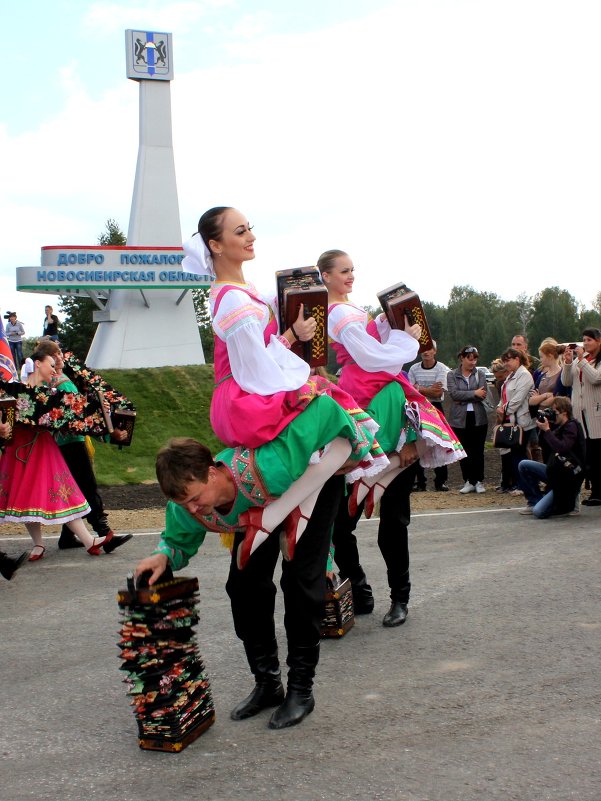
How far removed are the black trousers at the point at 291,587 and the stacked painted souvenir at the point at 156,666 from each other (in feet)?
1.19

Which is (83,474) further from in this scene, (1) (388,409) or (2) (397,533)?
(1) (388,409)

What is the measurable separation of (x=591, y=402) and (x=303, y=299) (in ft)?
22.2

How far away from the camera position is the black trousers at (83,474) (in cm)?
801

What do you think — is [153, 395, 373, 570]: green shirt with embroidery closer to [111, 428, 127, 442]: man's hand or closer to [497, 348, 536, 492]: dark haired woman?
[111, 428, 127, 442]: man's hand

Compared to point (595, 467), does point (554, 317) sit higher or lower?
higher

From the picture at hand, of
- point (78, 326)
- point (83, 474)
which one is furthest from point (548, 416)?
point (78, 326)

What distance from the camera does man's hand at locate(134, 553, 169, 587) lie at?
3541 mm

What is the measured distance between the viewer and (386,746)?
11.5 ft

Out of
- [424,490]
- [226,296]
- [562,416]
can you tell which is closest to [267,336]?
[226,296]

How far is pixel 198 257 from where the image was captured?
4.03m

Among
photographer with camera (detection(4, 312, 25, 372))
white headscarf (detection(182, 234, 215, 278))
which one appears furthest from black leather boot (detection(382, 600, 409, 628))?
photographer with camera (detection(4, 312, 25, 372))

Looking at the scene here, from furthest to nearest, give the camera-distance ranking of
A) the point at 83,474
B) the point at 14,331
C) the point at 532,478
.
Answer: the point at 14,331 < the point at 532,478 < the point at 83,474

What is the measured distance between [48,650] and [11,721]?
3.52 ft

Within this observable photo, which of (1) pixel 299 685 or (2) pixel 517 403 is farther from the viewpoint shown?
(2) pixel 517 403
